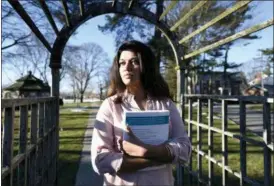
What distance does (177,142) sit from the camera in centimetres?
158

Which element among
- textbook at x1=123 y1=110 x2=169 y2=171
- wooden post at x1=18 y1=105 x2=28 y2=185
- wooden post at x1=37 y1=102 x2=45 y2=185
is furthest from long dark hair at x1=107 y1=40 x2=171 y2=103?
wooden post at x1=37 y1=102 x2=45 y2=185

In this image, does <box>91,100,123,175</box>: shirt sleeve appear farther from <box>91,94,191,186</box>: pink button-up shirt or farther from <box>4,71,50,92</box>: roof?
<box>4,71,50,92</box>: roof

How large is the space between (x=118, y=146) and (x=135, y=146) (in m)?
0.14

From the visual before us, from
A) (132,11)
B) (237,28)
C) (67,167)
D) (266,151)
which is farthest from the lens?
(237,28)

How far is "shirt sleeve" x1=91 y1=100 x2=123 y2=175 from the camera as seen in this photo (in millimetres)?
1490

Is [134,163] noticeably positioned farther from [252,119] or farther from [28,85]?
[28,85]

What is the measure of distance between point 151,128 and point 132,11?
300 cm

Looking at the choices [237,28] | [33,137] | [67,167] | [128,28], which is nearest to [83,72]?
[128,28]

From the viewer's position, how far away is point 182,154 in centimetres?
157

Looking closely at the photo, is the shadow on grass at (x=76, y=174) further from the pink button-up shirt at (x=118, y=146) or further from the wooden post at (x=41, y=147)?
the pink button-up shirt at (x=118, y=146)

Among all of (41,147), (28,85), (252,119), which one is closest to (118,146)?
(41,147)

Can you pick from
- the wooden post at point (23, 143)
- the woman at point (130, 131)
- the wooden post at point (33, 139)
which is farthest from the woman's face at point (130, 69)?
the wooden post at point (33, 139)

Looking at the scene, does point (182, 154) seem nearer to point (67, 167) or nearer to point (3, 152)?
point (3, 152)

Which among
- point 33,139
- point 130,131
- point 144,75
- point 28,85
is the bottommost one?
point 33,139
